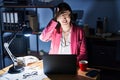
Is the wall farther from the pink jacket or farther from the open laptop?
the open laptop

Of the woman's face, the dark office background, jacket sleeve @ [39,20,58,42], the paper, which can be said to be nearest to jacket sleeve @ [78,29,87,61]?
the woman's face

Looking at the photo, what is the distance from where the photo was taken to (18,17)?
3.47 m

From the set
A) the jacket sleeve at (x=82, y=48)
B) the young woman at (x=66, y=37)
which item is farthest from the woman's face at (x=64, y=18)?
the jacket sleeve at (x=82, y=48)

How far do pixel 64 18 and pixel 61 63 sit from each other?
2.14 feet

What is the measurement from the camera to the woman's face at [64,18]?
245 centimetres

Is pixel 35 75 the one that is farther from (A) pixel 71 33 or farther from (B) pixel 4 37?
(B) pixel 4 37

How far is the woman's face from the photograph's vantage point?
2.45 meters

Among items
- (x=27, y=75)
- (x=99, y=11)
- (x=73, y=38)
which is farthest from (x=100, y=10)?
(x=27, y=75)

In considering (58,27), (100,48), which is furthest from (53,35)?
(100,48)

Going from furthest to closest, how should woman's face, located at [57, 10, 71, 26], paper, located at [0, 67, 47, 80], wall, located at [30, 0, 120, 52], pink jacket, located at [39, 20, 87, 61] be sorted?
wall, located at [30, 0, 120, 52], pink jacket, located at [39, 20, 87, 61], woman's face, located at [57, 10, 71, 26], paper, located at [0, 67, 47, 80]

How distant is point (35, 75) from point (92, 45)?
157 cm

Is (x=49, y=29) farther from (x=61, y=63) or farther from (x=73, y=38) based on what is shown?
(x=61, y=63)

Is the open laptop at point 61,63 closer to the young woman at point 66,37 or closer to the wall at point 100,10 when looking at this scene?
the young woman at point 66,37

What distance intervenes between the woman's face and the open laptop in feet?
1.99
